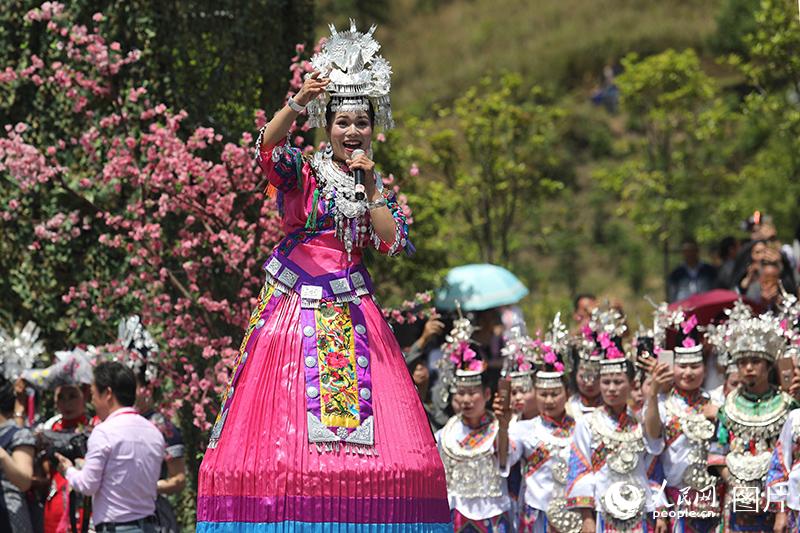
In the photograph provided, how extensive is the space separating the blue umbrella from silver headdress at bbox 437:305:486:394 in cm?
388

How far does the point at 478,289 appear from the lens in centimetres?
1316

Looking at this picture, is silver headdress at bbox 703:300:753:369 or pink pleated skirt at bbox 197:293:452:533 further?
silver headdress at bbox 703:300:753:369

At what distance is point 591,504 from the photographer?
8125mm

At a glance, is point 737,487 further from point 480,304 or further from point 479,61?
point 479,61

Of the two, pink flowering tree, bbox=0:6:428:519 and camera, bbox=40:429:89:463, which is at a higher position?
pink flowering tree, bbox=0:6:428:519

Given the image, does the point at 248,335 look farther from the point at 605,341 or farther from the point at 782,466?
the point at 782,466

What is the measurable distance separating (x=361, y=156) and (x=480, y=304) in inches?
282

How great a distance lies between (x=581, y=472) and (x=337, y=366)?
2663 mm

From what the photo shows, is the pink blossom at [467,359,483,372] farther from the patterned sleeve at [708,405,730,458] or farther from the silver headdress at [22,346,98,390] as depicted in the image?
the silver headdress at [22,346,98,390]

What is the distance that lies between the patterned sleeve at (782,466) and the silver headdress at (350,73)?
3099mm

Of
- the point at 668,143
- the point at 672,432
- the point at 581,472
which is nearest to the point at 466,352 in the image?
the point at 581,472

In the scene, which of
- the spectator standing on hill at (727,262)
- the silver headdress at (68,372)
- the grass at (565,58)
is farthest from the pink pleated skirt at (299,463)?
the grass at (565,58)

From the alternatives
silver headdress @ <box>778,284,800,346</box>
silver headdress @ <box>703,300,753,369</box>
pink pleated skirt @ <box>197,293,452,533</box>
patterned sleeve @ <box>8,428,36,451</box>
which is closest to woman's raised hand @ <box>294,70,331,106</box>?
pink pleated skirt @ <box>197,293,452,533</box>

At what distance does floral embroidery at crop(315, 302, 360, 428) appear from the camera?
5.93 metres
